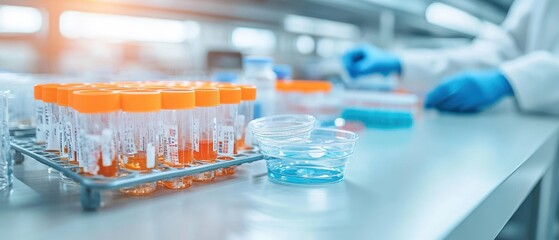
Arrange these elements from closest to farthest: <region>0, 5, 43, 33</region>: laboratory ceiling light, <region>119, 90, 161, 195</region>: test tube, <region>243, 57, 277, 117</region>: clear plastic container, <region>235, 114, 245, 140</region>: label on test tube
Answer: <region>119, 90, 161, 195</region>: test tube, <region>235, 114, 245, 140</region>: label on test tube, <region>243, 57, 277, 117</region>: clear plastic container, <region>0, 5, 43, 33</region>: laboratory ceiling light

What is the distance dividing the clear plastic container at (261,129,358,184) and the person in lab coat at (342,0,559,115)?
3.92 feet

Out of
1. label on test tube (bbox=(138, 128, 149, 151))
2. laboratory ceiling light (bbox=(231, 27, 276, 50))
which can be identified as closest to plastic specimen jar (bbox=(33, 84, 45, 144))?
label on test tube (bbox=(138, 128, 149, 151))

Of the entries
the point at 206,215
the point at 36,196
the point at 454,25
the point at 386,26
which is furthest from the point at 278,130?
the point at 454,25

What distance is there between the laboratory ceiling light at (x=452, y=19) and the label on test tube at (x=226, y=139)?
2.86 metres

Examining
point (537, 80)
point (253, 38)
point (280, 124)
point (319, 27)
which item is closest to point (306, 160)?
point (280, 124)

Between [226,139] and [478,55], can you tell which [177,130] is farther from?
[478,55]

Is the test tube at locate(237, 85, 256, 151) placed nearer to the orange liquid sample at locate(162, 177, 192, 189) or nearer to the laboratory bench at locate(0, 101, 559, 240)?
the laboratory bench at locate(0, 101, 559, 240)

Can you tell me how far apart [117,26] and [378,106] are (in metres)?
1.29

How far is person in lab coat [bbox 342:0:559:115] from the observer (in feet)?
5.56

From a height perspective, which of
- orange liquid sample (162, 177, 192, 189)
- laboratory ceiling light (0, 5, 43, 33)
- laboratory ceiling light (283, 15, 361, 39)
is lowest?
orange liquid sample (162, 177, 192, 189)

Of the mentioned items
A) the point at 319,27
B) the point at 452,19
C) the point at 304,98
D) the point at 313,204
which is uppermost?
the point at 452,19

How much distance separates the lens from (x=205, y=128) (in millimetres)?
702

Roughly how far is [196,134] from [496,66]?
6.53 ft

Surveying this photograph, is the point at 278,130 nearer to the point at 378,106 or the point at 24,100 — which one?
the point at 24,100
